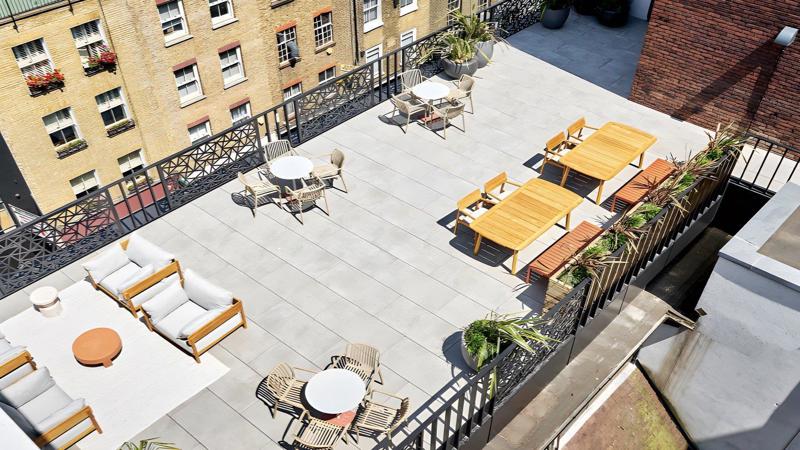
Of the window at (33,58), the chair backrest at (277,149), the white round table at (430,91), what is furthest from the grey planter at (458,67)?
the window at (33,58)

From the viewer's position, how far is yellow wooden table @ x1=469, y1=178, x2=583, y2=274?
11.6 metres

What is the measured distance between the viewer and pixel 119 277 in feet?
37.4

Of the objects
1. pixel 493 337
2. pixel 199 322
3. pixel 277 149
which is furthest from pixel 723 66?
pixel 199 322

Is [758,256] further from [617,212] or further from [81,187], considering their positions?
[81,187]

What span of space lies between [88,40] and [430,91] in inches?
713

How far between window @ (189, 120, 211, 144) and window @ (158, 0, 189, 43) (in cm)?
516

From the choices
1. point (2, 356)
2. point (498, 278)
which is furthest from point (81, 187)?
point (498, 278)

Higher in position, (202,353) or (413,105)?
(413,105)

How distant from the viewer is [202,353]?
10.3 m

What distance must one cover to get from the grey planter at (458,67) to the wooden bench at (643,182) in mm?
5450

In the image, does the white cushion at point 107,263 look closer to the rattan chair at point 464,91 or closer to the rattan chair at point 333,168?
the rattan chair at point 333,168

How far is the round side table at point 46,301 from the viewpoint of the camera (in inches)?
425

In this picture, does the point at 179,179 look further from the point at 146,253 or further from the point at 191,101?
the point at 191,101

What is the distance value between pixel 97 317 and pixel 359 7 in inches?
1099
